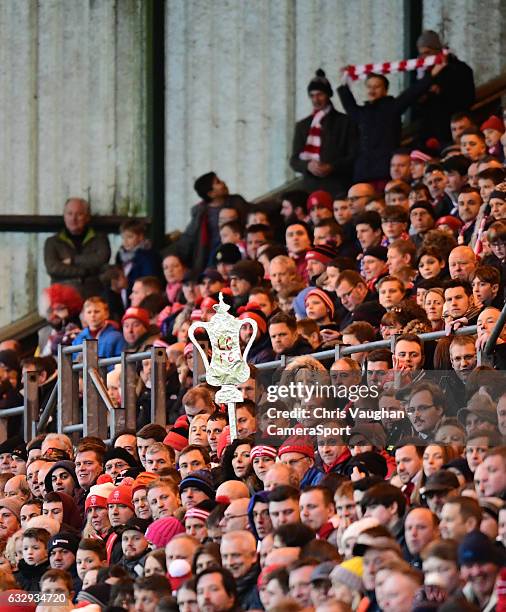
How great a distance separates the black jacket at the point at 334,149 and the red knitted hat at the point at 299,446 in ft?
24.3

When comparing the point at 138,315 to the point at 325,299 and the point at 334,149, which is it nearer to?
the point at 325,299

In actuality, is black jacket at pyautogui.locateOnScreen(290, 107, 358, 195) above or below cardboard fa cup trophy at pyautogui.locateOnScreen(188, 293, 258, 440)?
above

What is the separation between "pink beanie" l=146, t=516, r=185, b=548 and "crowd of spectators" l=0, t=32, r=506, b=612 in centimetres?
1

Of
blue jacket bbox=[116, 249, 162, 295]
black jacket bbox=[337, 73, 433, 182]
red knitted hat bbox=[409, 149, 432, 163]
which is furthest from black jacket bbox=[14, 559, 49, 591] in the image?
black jacket bbox=[337, 73, 433, 182]

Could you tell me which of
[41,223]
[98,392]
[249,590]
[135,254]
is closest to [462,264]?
[98,392]

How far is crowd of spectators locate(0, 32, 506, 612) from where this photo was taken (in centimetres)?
1144

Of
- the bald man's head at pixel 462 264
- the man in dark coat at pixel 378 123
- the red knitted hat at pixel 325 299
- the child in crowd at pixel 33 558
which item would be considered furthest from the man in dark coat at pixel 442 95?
the child in crowd at pixel 33 558

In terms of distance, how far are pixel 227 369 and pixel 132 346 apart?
3980 mm

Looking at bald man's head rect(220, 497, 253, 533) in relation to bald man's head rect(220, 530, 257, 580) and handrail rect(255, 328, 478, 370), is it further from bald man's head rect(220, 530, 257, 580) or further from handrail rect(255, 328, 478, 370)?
handrail rect(255, 328, 478, 370)

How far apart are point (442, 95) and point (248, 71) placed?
2.70 meters

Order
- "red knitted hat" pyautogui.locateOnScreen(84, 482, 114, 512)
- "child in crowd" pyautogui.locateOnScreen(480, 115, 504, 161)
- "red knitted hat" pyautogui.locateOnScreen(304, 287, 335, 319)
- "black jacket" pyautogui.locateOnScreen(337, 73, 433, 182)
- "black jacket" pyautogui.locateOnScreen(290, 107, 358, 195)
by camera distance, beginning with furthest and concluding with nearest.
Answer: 1. "black jacket" pyautogui.locateOnScreen(290, 107, 358, 195)
2. "black jacket" pyautogui.locateOnScreen(337, 73, 433, 182)
3. "child in crowd" pyautogui.locateOnScreen(480, 115, 504, 161)
4. "red knitted hat" pyautogui.locateOnScreen(304, 287, 335, 319)
5. "red knitted hat" pyautogui.locateOnScreen(84, 482, 114, 512)

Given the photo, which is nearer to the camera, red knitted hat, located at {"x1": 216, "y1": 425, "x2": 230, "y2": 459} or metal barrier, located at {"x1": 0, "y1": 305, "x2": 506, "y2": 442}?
red knitted hat, located at {"x1": 216, "y1": 425, "x2": 230, "y2": 459}

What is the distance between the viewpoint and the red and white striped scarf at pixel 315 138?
2075 cm

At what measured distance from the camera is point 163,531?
1347 cm
